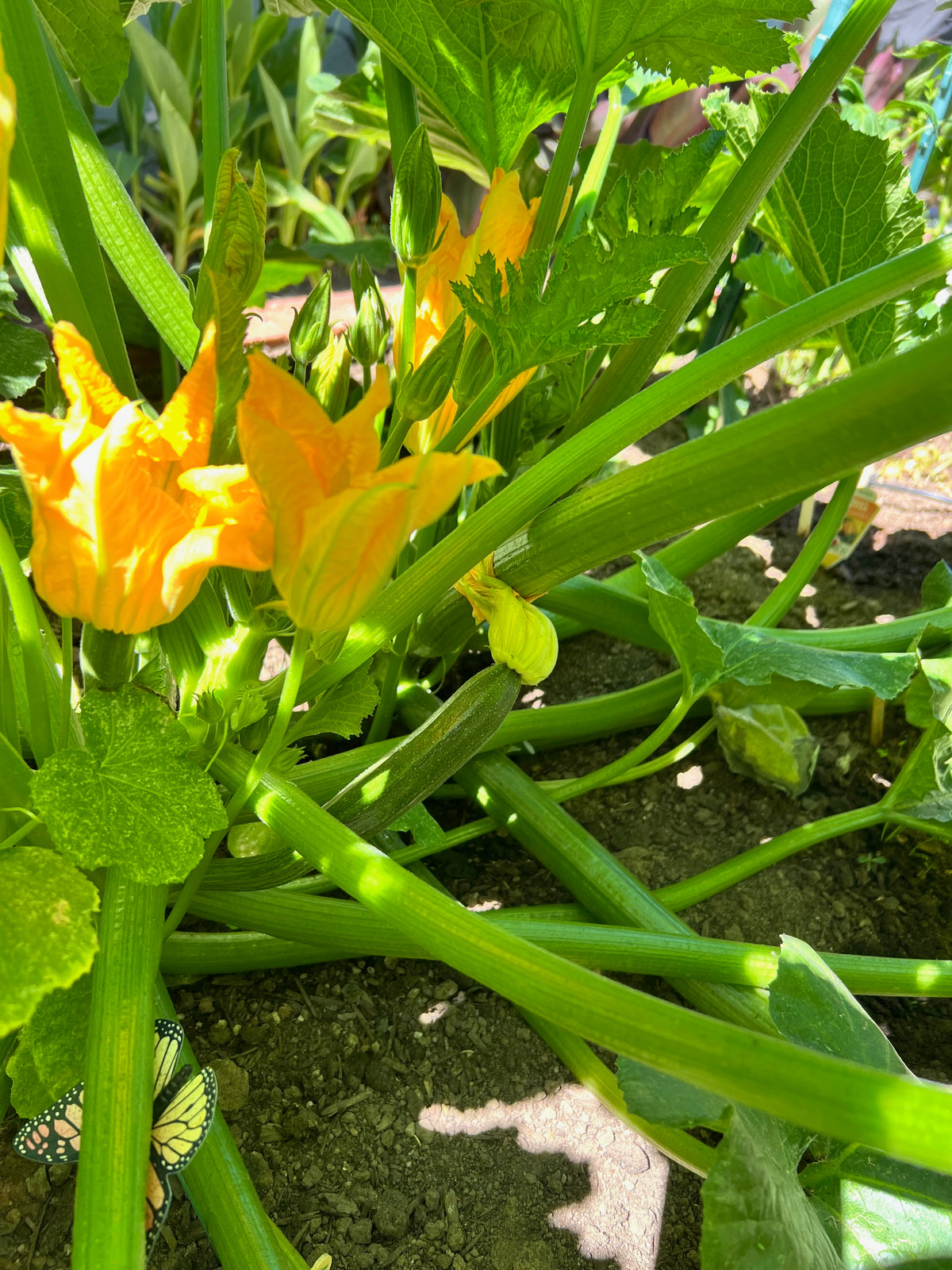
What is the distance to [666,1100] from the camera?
2.27ft

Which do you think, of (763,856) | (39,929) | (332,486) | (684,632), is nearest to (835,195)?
(684,632)

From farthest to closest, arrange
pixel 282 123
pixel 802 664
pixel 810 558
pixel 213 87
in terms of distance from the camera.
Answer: pixel 282 123
pixel 810 558
pixel 802 664
pixel 213 87

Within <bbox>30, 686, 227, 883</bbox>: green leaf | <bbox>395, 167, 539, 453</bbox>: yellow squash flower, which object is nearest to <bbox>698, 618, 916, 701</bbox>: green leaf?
<bbox>395, 167, 539, 453</bbox>: yellow squash flower

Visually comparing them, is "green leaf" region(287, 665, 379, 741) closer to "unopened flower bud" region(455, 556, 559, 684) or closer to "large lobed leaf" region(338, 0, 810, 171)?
"unopened flower bud" region(455, 556, 559, 684)

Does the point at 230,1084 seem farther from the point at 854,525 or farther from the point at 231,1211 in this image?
the point at 854,525

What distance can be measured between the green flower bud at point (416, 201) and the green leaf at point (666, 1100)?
66 cm

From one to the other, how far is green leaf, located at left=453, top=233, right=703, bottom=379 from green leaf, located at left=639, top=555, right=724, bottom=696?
33 cm

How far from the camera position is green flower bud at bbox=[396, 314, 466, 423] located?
2.48 feet

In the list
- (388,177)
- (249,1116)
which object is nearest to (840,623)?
(249,1116)

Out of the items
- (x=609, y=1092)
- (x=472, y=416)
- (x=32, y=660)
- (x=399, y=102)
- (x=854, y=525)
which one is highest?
(x=399, y=102)

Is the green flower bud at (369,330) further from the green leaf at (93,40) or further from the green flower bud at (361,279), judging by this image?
the green leaf at (93,40)

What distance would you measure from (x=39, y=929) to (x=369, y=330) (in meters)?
0.53

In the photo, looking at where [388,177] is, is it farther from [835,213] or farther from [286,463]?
[286,463]

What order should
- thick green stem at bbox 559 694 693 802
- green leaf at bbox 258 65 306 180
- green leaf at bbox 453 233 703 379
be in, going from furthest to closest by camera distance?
green leaf at bbox 258 65 306 180, thick green stem at bbox 559 694 693 802, green leaf at bbox 453 233 703 379
